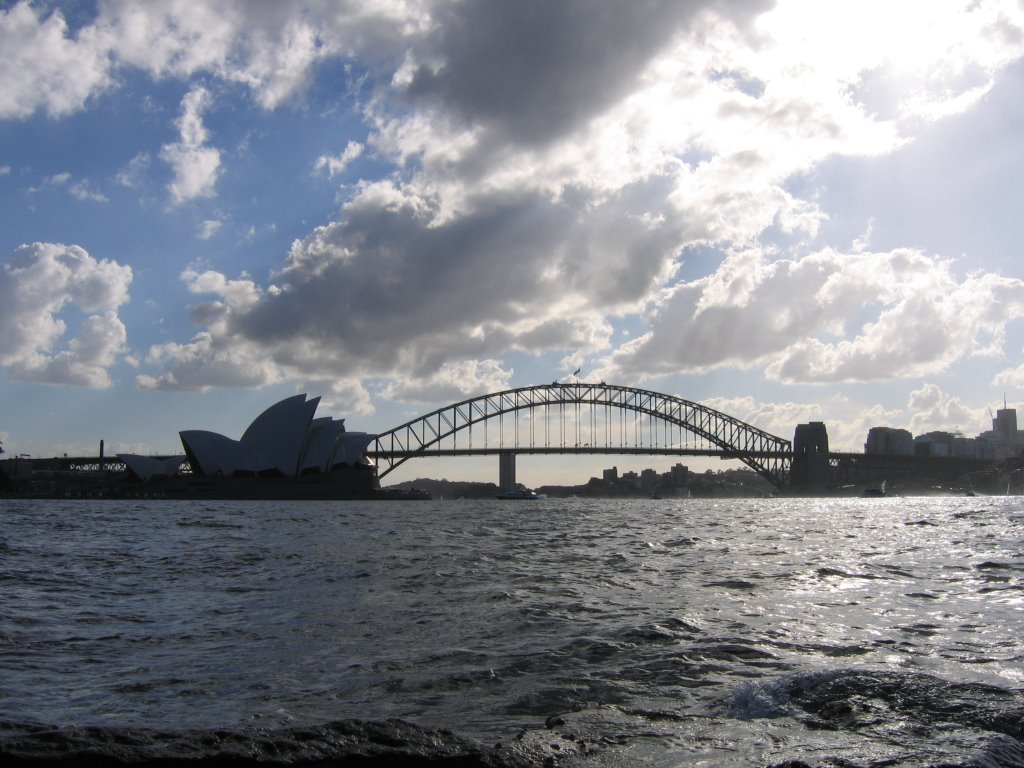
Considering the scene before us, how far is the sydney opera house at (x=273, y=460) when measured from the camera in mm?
107500

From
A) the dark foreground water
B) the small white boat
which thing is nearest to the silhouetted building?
the small white boat

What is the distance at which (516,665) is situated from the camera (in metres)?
8.26

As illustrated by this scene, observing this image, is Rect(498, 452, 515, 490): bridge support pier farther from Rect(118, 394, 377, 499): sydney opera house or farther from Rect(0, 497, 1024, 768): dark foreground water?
Rect(0, 497, 1024, 768): dark foreground water

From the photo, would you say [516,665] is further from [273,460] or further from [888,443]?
[888,443]

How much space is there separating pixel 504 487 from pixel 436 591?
109891 mm

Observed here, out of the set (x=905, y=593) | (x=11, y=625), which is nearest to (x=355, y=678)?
(x=11, y=625)

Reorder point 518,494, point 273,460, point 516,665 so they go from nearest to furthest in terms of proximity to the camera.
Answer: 1. point 516,665
2. point 273,460
3. point 518,494

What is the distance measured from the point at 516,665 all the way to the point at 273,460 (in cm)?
10584

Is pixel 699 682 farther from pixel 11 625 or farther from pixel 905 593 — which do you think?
pixel 11 625

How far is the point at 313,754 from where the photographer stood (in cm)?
484

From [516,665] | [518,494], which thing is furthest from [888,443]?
[516,665]

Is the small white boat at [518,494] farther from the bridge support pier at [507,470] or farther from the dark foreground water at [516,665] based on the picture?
the dark foreground water at [516,665]

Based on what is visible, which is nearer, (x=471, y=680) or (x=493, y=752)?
(x=493, y=752)

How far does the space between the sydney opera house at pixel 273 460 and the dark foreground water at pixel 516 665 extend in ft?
301
